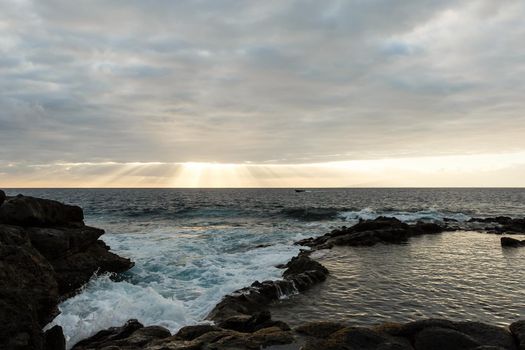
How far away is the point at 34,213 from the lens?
57.6ft

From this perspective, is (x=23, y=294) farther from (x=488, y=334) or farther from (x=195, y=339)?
(x=488, y=334)

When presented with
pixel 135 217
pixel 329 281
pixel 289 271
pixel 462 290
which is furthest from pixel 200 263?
pixel 135 217

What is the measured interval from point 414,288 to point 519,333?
8177 millimetres

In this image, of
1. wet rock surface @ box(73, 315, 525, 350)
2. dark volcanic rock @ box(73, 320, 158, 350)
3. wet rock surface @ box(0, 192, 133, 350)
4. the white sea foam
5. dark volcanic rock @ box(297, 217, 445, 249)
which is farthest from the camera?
dark volcanic rock @ box(297, 217, 445, 249)

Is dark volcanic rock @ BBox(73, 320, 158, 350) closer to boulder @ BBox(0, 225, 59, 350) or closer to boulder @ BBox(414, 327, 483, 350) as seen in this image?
boulder @ BBox(0, 225, 59, 350)

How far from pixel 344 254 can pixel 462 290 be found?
11.1m

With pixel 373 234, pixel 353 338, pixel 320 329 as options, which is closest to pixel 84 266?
pixel 320 329

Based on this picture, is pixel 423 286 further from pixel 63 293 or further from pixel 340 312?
pixel 63 293

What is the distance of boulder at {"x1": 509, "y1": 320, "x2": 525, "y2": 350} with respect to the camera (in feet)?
31.7

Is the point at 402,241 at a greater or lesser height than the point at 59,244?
lesser

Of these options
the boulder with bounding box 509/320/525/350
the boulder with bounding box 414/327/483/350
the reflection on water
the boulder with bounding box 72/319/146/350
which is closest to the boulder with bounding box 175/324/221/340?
the boulder with bounding box 72/319/146/350

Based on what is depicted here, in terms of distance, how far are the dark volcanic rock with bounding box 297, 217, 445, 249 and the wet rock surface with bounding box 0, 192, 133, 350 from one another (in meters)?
18.3

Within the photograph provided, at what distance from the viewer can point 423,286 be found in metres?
18.5

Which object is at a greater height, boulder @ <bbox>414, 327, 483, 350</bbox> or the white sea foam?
boulder @ <bbox>414, 327, 483, 350</bbox>
